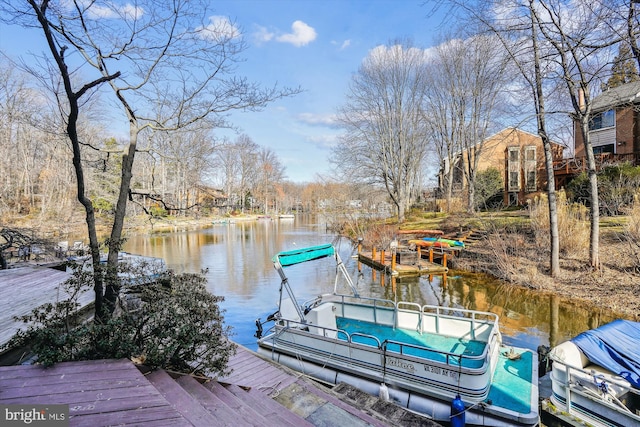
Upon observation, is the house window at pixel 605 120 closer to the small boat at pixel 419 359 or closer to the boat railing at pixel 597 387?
the small boat at pixel 419 359

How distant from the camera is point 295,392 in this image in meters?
6.07

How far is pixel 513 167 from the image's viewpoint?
34094 mm

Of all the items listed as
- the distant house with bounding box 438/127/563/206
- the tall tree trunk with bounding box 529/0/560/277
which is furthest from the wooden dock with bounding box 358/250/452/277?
the distant house with bounding box 438/127/563/206

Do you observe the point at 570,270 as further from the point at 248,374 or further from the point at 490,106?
the point at 490,106

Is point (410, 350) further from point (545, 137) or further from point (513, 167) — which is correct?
point (513, 167)

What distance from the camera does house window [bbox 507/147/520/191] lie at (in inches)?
1331

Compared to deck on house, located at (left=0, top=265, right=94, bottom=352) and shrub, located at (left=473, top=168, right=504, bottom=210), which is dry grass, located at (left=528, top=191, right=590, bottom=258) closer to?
shrub, located at (left=473, top=168, right=504, bottom=210)

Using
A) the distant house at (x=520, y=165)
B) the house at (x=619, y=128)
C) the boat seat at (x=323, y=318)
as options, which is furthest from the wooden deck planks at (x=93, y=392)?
the distant house at (x=520, y=165)

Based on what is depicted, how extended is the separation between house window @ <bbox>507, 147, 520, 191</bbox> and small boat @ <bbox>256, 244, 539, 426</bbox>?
31.1 metres

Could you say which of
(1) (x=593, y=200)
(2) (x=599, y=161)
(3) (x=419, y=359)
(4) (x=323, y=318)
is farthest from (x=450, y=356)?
(2) (x=599, y=161)

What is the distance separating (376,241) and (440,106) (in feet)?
56.8

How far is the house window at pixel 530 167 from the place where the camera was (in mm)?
32875

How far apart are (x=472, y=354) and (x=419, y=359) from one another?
5.30 ft

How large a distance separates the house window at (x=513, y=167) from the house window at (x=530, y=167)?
0.70m
